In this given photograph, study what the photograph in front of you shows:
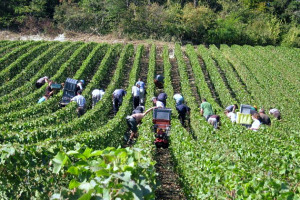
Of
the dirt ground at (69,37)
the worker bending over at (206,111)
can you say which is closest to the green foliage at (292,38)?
the dirt ground at (69,37)

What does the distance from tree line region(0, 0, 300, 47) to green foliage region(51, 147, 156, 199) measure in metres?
35.3

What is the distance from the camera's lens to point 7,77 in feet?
78.4

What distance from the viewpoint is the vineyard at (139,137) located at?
210 inches

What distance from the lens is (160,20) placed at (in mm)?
42938

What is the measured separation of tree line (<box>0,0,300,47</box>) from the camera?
41.2 m

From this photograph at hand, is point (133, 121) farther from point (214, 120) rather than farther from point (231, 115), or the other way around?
point (231, 115)

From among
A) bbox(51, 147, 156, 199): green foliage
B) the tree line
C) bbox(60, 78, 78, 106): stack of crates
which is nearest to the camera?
bbox(51, 147, 156, 199): green foliage

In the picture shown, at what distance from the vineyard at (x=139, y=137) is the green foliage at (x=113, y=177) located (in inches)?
0.5

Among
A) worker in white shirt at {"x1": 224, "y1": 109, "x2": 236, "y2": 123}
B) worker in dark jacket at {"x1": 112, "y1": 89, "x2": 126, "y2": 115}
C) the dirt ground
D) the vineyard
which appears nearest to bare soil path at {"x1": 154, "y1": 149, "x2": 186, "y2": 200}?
the vineyard

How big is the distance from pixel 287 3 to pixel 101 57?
3179 centimetres

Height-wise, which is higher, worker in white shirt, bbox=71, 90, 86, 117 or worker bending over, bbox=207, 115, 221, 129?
worker bending over, bbox=207, 115, 221, 129

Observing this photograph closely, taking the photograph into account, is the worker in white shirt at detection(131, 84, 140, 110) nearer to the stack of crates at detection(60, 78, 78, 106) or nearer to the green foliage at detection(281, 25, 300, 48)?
the stack of crates at detection(60, 78, 78, 106)

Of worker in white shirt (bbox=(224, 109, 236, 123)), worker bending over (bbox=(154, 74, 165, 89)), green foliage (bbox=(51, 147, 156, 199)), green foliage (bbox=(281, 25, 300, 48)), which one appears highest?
green foliage (bbox=(51, 147, 156, 199))

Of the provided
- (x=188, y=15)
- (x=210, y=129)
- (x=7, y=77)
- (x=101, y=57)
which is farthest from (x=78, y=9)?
(x=210, y=129)
